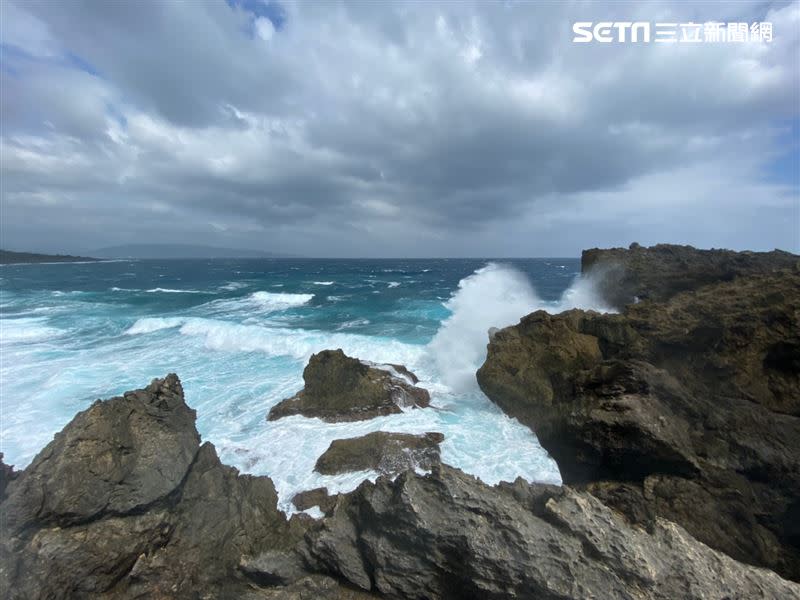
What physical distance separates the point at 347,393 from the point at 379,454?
145 inches

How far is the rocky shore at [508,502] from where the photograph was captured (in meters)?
4.61

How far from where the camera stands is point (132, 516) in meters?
6.05

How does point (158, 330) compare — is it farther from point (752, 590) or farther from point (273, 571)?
point (752, 590)

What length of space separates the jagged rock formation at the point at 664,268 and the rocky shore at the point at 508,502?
16.7 feet

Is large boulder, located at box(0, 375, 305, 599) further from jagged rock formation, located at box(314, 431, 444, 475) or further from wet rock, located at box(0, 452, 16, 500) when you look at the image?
jagged rock formation, located at box(314, 431, 444, 475)

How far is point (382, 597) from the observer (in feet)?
15.8

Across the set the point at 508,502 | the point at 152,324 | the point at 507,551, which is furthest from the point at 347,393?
the point at 152,324

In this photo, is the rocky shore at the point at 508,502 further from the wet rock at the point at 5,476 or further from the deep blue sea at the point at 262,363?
the deep blue sea at the point at 262,363

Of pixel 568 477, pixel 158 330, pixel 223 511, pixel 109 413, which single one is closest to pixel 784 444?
pixel 568 477

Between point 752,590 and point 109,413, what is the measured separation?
30.7 ft

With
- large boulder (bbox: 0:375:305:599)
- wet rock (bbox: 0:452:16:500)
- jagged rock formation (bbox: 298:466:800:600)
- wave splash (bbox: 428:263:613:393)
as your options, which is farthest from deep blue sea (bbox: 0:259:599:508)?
jagged rock formation (bbox: 298:466:800:600)

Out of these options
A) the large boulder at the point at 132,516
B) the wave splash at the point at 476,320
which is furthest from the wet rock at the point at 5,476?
the wave splash at the point at 476,320

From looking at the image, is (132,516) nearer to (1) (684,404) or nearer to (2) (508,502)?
(2) (508,502)

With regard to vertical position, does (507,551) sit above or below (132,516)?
above
